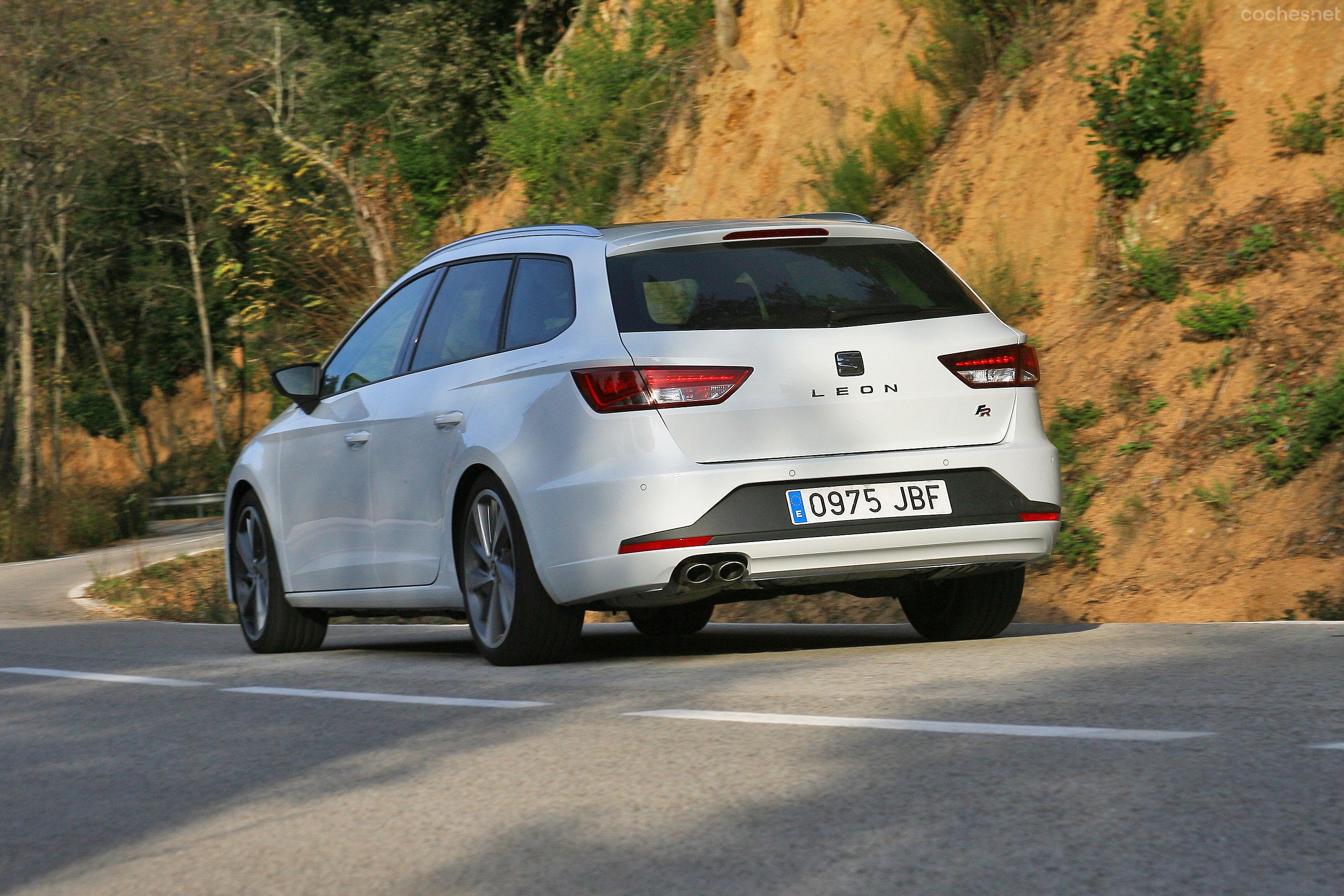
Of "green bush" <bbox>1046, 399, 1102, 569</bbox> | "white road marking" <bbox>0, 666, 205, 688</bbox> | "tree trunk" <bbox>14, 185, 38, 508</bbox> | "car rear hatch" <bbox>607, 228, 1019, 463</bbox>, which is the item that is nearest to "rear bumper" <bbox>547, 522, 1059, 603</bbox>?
"car rear hatch" <bbox>607, 228, 1019, 463</bbox>

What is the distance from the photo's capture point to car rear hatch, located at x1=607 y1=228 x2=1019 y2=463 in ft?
23.1

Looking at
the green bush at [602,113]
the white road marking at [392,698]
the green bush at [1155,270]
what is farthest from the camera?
the green bush at [602,113]

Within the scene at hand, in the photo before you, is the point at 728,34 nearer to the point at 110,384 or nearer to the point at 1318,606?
the point at 1318,606

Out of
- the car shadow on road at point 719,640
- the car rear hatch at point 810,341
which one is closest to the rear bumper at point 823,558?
the car rear hatch at point 810,341

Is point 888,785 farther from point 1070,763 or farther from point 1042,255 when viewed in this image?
point 1042,255

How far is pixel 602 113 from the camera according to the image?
24281mm

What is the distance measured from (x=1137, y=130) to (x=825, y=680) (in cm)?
954

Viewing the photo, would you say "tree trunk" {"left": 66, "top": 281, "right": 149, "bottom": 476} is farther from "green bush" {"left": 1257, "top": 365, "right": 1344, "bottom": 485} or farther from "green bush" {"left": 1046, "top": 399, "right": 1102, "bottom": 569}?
"green bush" {"left": 1257, "top": 365, "right": 1344, "bottom": 485}

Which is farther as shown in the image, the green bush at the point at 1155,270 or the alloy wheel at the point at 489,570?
the green bush at the point at 1155,270

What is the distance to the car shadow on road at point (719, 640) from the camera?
8328 mm

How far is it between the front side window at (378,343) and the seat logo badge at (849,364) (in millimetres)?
2570

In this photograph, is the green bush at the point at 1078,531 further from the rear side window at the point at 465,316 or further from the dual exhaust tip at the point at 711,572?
the dual exhaust tip at the point at 711,572

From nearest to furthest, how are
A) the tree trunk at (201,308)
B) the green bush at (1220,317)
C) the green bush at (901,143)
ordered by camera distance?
the green bush at (1220,317) < the green bush at (901,143) < the tree trunk at (201,308)

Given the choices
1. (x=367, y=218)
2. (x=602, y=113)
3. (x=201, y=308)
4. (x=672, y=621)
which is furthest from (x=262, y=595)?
(x=201, y=308)
